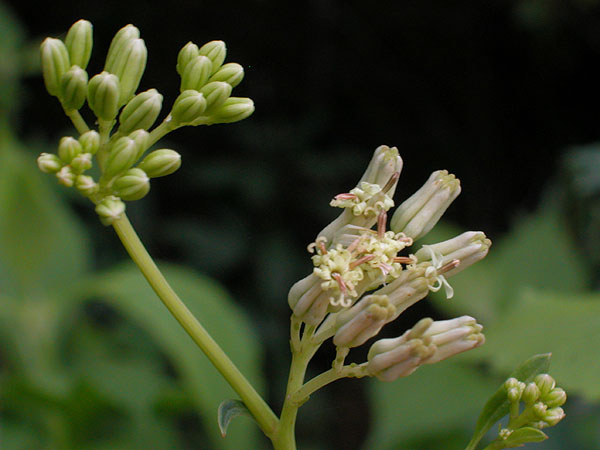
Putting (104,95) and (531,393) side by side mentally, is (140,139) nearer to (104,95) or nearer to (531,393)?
(104,95)

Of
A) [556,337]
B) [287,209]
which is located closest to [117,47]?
[556,337]

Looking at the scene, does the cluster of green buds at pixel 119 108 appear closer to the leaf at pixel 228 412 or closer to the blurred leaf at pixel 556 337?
the leaf at pixel 228 412

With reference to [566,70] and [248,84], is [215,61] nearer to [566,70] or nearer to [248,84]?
A: [248,84]

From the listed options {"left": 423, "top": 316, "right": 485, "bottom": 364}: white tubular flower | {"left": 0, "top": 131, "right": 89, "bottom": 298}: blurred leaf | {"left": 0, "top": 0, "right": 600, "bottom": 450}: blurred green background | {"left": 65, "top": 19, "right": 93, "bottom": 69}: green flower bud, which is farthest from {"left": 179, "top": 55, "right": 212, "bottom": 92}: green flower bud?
{"left": 0, "top": 131, "right": 89, "bottom": 298}: blurred leaf

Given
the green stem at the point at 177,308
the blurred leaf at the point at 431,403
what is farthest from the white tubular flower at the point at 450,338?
the blurred leaf at the point at 431,403

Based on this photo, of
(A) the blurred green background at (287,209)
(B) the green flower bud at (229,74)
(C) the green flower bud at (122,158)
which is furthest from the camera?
(A) the blurred green background at (287,209)

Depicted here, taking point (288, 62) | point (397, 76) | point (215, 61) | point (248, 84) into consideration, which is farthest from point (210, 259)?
point (215, 61)
